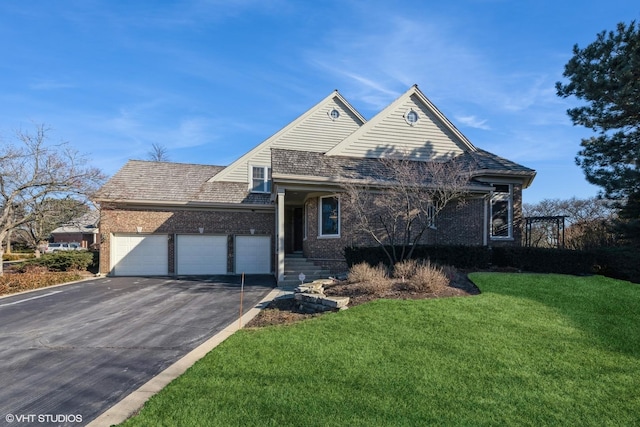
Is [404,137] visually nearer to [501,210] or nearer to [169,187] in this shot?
[501,210]

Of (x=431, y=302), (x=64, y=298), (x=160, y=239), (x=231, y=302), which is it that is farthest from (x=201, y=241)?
(x=431, y=302)

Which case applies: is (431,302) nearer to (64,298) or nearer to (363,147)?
(363,147)

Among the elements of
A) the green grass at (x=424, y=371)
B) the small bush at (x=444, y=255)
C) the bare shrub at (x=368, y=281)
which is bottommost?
the green grass at (x=424, y=371)

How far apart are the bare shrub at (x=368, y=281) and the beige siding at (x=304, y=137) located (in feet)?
33.9

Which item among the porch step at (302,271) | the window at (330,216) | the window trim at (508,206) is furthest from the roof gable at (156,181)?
the window trim at (508,206)

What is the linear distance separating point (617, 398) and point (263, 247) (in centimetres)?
1497

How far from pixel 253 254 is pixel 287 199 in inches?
134

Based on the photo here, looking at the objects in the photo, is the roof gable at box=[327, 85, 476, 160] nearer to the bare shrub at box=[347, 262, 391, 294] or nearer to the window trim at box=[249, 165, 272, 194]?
the window trim at box=[249, 165, 272, 194]

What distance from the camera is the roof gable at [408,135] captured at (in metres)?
15.3

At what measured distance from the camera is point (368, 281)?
8.98 meters

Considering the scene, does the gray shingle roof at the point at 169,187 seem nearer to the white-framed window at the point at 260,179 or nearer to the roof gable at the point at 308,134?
the white-framed window at the point at 260,179

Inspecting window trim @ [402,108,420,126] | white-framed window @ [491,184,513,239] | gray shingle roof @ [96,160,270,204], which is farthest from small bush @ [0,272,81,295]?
white-framed window @ [491,184,513,239]

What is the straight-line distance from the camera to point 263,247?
691 inches

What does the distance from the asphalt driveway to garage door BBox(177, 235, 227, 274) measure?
462 cm
